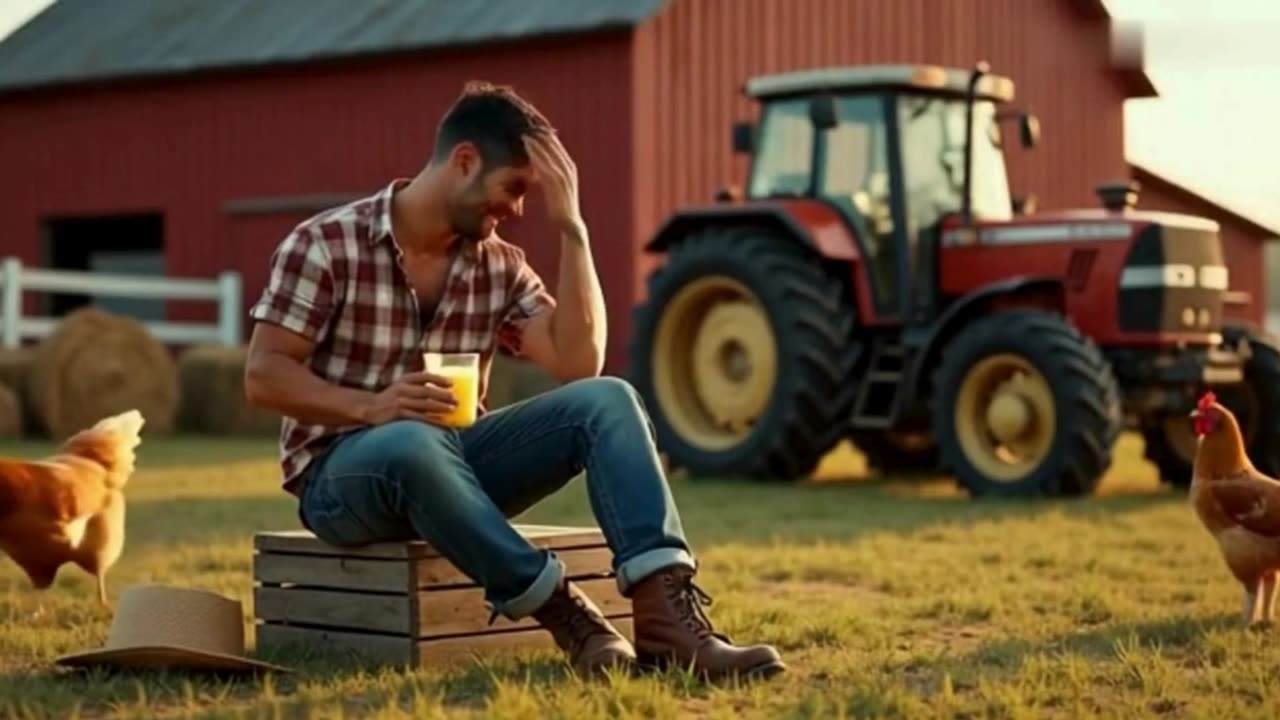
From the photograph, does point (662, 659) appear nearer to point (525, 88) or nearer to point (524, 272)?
point (524, 272)

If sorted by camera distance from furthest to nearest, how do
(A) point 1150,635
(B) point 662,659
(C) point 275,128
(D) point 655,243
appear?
(C) point 275,128
(D) point 655,243
(A) point 1150,635
(B) point 662,659

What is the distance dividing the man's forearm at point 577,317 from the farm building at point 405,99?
12354mm

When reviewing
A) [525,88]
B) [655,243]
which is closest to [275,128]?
[525,88]

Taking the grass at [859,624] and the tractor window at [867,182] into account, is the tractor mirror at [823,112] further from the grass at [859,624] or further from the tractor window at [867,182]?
the grass at [859,624]

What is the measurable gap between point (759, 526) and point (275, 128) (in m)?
12.0

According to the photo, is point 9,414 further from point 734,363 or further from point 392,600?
point 392,600

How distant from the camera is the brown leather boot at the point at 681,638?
465cm

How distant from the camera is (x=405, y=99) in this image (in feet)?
63.4

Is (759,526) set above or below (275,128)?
below

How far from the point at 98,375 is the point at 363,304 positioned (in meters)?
11.6

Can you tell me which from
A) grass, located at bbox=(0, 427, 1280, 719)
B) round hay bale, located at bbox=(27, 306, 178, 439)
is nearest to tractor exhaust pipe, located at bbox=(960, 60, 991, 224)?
grass, located at bbox=(0, 427, 1280, 719)

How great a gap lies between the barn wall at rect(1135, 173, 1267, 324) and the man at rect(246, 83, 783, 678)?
17.1 meters

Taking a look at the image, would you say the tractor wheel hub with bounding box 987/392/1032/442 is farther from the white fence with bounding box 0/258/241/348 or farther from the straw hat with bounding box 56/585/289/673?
the white fence with bounding box 0/258/241/348

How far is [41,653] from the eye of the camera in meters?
5.29
